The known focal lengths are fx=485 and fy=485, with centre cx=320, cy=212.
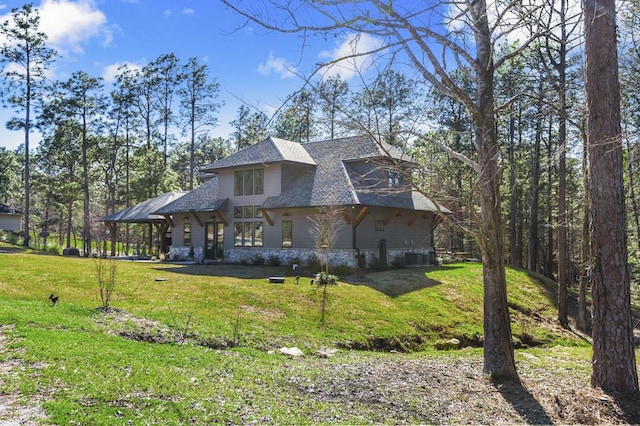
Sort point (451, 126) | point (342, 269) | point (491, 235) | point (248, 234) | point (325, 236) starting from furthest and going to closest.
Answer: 1. point (451, 126)
2. point (248, 234)
3. point (342, 269)
4. point (325, 236)
5. point (491, 235)

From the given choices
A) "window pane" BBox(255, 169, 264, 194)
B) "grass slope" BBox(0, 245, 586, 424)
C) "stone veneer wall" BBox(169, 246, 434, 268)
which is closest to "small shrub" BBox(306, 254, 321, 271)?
"stone veneer wall" BBox(169, 246, 434, 268)

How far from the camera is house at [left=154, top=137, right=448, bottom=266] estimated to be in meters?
21.8

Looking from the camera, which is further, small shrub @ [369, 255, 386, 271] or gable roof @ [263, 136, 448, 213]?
small shrub @ [369, 255, 386, 271]

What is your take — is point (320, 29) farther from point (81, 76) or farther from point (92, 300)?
point (81, 76)

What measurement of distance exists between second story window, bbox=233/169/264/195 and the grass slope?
5.34 m

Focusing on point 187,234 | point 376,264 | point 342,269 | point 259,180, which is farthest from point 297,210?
point 187,234

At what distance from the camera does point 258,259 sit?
24141mm

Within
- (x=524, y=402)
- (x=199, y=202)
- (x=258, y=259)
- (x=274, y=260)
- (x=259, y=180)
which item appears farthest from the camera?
(x=199, y=202)

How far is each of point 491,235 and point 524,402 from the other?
2.55m

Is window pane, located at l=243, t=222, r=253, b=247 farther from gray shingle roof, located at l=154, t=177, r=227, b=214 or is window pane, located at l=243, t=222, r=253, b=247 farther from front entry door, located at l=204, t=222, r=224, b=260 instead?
gray shingle roof, located at l=154, t=177, r=227, b=214

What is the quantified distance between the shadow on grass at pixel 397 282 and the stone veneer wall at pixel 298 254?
1585 mm

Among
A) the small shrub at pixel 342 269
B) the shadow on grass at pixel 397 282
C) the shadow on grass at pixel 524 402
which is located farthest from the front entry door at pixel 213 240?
the shadow on grass at pixel 524 402

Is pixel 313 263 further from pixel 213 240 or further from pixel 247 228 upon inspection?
pixel 213 240

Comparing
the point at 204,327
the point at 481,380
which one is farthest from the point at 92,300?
the point at 481,380
